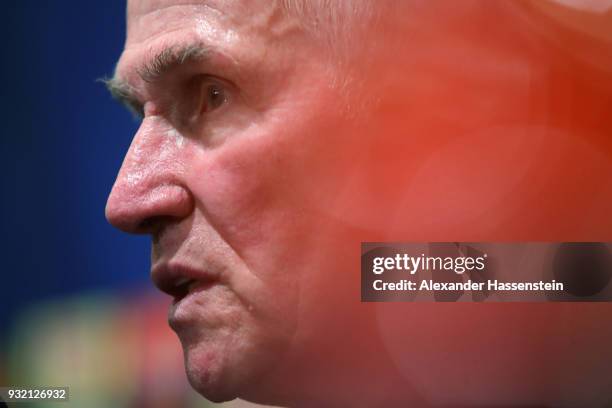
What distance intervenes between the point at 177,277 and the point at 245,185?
0.19 meters

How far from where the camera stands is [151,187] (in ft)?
3.89

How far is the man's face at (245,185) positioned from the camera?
1.14m

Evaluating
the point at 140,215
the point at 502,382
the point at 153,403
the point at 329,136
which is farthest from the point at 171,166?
the point at 502,382

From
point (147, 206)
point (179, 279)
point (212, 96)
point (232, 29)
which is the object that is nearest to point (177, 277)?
point (179, 279)

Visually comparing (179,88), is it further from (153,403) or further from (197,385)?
(153,403)

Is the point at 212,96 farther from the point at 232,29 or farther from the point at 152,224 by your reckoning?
the point at 152,224

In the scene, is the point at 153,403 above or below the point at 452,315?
below

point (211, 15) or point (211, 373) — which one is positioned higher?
point (211, 15)

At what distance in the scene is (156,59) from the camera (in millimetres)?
1177

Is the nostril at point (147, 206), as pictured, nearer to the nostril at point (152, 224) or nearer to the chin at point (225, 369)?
the nostril at point (152, 224)

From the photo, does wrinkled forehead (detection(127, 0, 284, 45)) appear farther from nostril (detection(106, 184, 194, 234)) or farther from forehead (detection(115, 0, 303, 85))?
nostril (detection(106, 184, 194, 234))

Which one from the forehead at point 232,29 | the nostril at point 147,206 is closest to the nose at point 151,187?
the nostril at point 147,206

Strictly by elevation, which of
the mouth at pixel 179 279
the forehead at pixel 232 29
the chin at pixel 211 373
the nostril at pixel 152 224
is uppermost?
the forehead at pixel 232 29

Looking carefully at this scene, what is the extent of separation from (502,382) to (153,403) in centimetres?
64
